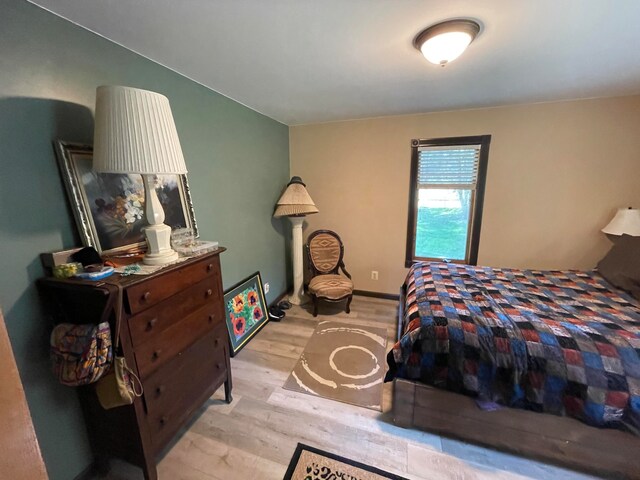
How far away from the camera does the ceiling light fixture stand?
1.30 meters

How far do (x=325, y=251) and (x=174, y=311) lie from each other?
7.10 ft

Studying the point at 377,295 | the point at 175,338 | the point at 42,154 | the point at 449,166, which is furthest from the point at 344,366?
the point at 449,166

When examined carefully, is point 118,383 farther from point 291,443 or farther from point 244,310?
point 244,310

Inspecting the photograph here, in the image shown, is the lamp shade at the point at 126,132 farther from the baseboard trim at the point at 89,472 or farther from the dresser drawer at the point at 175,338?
the baseboard trim at the point at 89,472

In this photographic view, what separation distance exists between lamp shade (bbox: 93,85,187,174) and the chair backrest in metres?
2.28

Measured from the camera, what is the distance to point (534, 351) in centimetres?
140

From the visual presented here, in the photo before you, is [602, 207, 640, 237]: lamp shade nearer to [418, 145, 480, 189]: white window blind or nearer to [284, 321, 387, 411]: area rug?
[418, 145, 480, 189]: white window blind

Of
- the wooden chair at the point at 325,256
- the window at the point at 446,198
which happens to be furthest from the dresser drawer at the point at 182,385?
the window at the point at 446,198

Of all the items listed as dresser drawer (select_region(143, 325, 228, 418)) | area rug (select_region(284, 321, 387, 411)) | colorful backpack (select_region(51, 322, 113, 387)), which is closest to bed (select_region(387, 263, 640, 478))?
area rug (select_region(284, 321, 387, 411))

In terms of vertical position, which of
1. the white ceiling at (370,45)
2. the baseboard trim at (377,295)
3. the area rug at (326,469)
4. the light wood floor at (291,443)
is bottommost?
the light wood floor at (291,443)

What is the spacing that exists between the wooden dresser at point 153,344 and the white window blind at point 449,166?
2.54 m

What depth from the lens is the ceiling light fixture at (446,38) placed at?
4.26 ft

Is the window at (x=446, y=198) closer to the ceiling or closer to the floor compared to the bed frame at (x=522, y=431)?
closer to the ceiling

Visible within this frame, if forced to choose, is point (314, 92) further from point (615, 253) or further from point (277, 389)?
point (615, 253)
